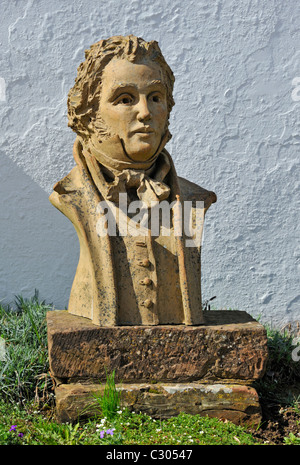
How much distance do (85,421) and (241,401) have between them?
2.68ft

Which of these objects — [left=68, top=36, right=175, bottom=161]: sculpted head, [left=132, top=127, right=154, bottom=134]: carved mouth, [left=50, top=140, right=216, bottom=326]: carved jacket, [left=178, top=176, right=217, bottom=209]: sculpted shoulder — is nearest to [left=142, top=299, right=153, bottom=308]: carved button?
[left=50, top=140, right=216, bottom=326]: carved jacket

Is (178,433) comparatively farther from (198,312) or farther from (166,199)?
(166,199)

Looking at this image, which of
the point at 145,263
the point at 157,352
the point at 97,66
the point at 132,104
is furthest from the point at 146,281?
the point at 97,66

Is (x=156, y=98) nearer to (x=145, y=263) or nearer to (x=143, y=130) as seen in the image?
(x=143, y=130)

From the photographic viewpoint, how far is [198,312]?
3.14 meters

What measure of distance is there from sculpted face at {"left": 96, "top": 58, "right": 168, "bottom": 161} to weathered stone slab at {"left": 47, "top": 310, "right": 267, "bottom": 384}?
3.18 ft

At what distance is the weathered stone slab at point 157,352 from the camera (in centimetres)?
296

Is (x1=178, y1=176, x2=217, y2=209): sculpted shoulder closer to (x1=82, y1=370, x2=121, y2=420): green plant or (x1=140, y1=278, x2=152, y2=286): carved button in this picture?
(x1=140, y1=278, x2=152, y2=286): carved button

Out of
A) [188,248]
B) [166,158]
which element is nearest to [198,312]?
[188,248]

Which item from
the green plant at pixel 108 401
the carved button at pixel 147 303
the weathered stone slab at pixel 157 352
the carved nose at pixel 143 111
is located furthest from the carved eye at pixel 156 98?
the green plant at pixel 108 401

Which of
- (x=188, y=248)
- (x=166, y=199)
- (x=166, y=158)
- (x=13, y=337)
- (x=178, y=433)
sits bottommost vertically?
(x=178, y=433)

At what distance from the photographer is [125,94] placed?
3.09m

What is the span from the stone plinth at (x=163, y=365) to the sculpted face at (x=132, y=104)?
99 cm

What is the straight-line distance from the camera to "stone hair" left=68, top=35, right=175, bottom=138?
312cm
